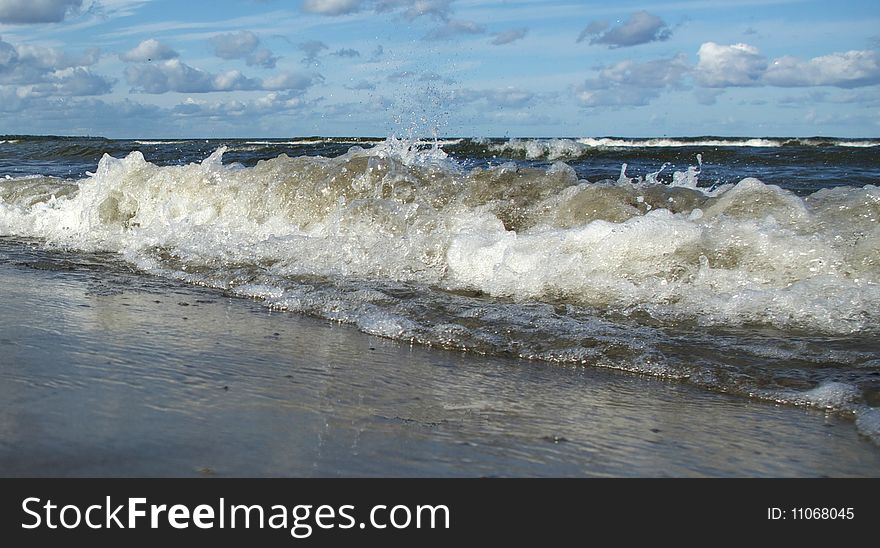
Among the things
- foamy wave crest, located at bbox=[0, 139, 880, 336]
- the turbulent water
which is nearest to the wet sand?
the turbulent water

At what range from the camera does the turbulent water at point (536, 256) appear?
11.7 feet

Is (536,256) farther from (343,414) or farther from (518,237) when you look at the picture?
(343,414)

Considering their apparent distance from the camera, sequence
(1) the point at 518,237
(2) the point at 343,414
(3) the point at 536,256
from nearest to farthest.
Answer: (2) the point at 343,414 < (3) the point at 536,256 < (1) the point at 518,237

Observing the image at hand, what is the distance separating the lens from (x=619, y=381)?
3.21 metres

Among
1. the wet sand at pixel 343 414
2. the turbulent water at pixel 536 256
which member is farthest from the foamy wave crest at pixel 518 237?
the wet sand at pixel 343 414

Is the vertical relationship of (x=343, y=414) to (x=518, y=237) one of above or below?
below

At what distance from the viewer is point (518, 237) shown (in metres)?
5.30

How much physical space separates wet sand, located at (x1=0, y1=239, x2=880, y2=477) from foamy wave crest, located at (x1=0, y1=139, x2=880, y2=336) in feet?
2.52

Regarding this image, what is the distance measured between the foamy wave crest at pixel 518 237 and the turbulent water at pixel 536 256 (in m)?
0.01

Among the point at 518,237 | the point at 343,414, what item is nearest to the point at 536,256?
the point at 518,237

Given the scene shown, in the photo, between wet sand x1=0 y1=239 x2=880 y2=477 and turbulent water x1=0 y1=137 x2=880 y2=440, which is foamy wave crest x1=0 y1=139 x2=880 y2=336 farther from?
wet sand x1=0 y1=239 x2=880 y2=477

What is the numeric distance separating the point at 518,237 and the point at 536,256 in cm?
36
